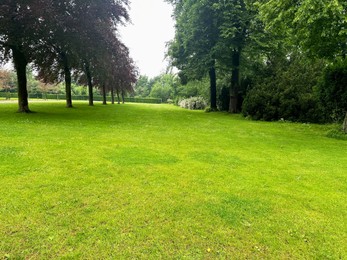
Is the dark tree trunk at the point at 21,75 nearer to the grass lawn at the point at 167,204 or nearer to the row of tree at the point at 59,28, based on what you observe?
the row of tree at the point at 59,28

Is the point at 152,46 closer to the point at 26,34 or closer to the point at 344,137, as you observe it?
the point at 26,34

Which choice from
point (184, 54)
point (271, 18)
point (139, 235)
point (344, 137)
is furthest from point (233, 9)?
point (139, 235)

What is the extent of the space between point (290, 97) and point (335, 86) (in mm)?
3840

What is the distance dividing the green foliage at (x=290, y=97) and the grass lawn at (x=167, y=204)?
8614 mm

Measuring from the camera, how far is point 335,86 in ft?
35.8

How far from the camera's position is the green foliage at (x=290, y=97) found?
557 inches

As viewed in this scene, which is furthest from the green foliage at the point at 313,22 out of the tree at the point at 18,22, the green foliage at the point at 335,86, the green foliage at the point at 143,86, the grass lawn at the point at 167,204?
the green foliage at the point at 143,86

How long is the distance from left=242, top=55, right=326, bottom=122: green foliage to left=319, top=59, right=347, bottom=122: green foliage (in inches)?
75.5

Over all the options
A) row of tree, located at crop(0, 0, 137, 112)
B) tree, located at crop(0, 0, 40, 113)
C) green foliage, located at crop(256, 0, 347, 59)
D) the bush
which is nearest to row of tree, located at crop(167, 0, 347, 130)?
green foliage, located at crop(256, 0, 347, 59)

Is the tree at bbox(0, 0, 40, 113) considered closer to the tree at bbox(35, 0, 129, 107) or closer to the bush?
the tree at bbox(35, 0, 129, 107)

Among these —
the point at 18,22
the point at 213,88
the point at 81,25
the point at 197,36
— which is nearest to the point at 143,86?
the point at 213,88

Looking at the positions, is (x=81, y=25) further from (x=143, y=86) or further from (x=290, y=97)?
(x=143, y=86)

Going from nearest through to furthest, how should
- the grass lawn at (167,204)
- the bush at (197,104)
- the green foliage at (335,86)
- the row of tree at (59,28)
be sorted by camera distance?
the grass lawn at (167,204), the green foliage at (335,86), the row of tree at (59,28), the bush at (197,104)

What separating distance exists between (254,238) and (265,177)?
80.4 inches
